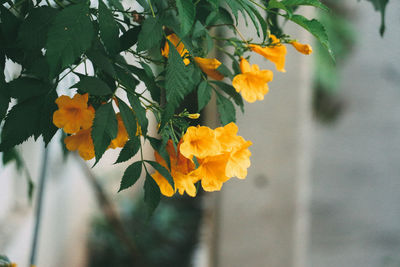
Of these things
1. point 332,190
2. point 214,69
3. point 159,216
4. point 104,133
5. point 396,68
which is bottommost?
point 104,133

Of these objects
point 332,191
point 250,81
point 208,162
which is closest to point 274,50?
point 250,81

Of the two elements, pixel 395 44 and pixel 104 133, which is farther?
pixel 395 44

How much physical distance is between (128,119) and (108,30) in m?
0.09

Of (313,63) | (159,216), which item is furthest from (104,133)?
(159,216)

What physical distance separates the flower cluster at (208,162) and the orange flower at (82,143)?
0.08 metres

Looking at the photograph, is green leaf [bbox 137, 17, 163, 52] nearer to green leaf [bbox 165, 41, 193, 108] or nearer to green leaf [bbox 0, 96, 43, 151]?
green leaf [bbox 165, 41, 193, 108]

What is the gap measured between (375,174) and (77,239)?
2148 mm

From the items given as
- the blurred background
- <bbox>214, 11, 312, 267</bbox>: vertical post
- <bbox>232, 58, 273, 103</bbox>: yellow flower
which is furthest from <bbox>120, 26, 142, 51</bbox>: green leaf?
the blurred background

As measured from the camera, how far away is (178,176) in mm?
521

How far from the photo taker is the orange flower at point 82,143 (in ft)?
1.67

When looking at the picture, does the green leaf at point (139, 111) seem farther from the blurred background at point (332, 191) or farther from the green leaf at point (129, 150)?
the blurred background at point (332, 191)

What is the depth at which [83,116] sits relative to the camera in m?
0.48

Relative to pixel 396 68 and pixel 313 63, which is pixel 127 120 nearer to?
pixel 313 63

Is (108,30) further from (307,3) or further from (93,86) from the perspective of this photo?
(307,3)
